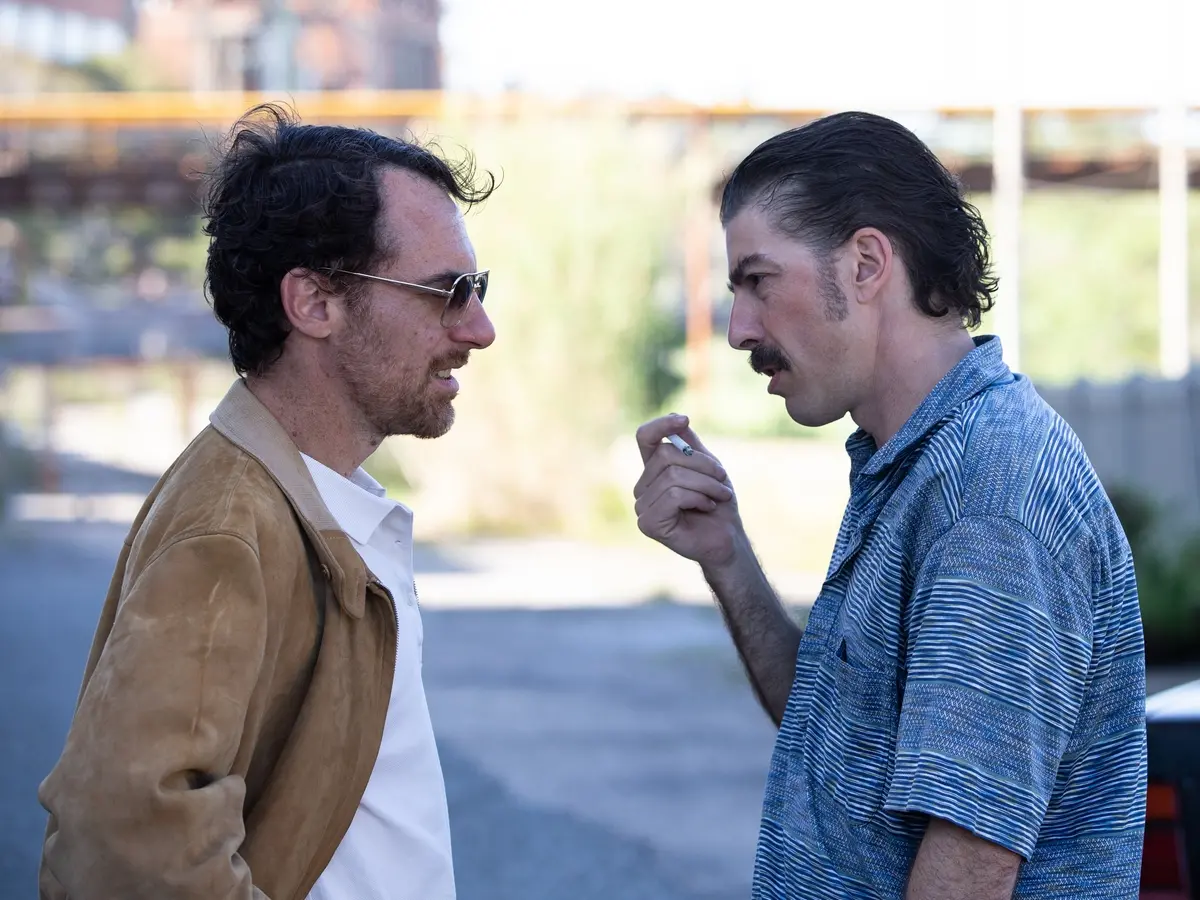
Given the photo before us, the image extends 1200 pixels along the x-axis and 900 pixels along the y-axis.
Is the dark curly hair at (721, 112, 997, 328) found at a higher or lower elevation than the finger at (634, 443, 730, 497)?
higher

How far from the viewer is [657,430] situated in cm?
259

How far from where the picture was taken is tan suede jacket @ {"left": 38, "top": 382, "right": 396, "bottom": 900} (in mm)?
1617

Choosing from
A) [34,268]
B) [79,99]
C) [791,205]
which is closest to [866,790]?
[791,205]

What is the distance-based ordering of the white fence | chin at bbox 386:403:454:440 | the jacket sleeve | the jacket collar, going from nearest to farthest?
the jacket sleeve < the jacket collar < chin at bbox 386:403:454:440 < the white fence

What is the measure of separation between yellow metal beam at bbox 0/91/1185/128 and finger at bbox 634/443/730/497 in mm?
14537

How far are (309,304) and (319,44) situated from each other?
34.0 m

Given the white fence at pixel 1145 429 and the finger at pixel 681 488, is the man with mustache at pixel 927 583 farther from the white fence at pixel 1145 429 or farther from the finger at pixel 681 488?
the white fence at pixel 1145 429

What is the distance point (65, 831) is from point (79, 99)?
973 inches

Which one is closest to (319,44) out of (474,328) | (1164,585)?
(1164,585)

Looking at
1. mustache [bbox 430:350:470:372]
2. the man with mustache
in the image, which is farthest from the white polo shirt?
the man with mustache

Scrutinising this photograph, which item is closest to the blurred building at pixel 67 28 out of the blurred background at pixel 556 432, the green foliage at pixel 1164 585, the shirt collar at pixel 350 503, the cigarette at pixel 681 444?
the blurred background at pixel 556 432

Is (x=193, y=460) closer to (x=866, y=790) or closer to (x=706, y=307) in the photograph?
(x=866, y=790)

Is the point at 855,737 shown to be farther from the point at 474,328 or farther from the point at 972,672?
the point at 474,328

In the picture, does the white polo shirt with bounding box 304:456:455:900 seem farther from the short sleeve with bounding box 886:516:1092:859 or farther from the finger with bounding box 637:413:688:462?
the short sleeve with bounding box 886:516:1092:859
